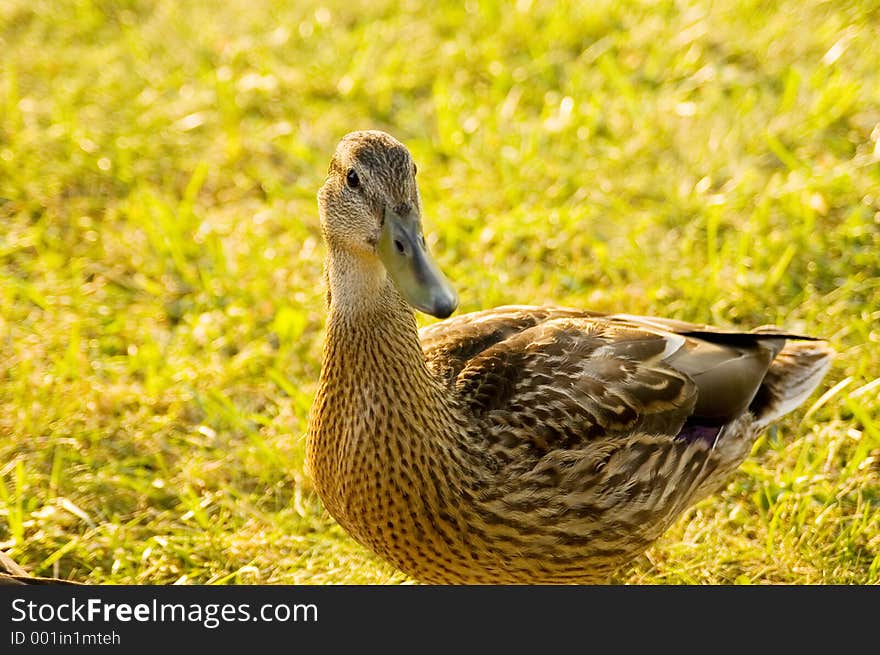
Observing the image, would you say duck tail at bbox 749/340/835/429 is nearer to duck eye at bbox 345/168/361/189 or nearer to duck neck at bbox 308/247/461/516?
duck neck at bbox 308/247/461/516

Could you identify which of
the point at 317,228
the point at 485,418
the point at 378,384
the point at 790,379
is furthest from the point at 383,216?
the point at 317,228

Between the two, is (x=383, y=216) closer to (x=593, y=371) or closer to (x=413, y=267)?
(x=413, y=267)

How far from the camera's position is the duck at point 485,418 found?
10.4 ft

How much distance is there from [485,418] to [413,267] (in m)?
0.59

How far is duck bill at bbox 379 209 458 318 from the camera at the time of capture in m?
2.93

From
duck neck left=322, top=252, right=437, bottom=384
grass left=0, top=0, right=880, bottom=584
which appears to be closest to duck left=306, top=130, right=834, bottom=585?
duck neck left=322, top=252, right=437, bottom=384

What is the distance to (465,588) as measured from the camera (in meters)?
3.39

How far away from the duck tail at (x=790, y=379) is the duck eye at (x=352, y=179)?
59.4 inches

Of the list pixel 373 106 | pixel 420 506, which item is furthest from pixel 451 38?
pixel 420 506

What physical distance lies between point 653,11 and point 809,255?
1.97m

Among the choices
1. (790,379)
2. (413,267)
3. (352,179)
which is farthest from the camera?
(790,379)

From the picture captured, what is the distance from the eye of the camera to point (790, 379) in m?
3.85

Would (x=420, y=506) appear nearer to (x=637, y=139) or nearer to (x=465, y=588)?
(x=465, y=588)

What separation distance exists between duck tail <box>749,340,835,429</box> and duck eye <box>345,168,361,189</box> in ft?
4.95
